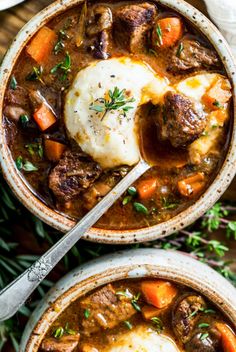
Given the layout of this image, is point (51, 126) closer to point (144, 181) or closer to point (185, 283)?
point (144, 181)

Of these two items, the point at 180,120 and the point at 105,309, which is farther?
the point at 105,309

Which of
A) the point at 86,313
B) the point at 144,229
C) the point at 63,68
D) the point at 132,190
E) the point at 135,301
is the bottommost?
the point at 86,313

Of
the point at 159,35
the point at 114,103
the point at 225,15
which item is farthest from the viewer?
the point at 225,15

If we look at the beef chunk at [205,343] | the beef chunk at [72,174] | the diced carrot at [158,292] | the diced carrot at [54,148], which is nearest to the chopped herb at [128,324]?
the diced carrot at [158,292]

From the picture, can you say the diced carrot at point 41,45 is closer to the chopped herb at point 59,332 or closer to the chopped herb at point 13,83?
the chopped herb at point 13,83

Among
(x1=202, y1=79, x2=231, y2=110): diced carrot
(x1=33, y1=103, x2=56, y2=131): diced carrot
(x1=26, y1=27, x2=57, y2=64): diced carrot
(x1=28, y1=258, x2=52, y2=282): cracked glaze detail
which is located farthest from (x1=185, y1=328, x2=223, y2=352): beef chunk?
(x1=26, y1=27, x2=57, y2=64): diced carrot

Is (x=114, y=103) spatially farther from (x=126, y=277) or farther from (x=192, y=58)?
(x=126, y=277)

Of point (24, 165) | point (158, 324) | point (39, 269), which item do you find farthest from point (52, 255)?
point (158, 324)
